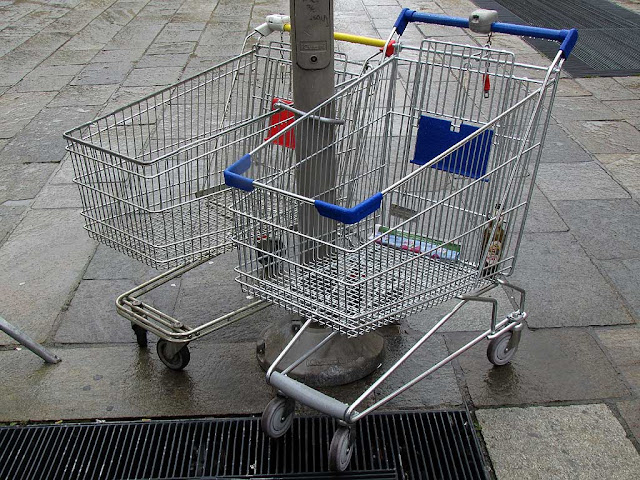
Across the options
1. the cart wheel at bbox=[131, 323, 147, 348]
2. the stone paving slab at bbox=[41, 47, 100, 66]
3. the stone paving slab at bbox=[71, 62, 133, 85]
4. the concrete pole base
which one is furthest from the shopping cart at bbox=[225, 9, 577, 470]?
the stone paving slab at bbox=[41, 47, 100, 66]

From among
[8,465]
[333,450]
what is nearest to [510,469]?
[333,450]

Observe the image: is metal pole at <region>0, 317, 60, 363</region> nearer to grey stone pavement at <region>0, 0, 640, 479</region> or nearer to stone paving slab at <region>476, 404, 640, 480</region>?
grey stone pavement at <region>0, 0, 640, 479</region>

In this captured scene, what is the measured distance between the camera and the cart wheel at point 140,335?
3.54 m

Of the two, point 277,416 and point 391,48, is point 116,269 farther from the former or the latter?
point 391,48

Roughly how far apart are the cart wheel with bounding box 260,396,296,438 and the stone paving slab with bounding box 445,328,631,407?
0.90 m

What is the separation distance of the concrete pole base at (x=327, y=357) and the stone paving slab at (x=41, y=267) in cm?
135

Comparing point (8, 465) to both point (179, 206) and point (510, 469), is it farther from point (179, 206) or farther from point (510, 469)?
point (510, 469)

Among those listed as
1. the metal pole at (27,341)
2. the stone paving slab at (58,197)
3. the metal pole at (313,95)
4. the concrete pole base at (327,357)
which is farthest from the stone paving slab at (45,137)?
the metal pole at (313,95)

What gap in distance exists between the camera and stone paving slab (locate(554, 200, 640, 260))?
4.39 meters

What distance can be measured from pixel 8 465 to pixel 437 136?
7.88ft

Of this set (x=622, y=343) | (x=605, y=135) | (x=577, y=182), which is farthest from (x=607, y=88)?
(x=622, y=343)

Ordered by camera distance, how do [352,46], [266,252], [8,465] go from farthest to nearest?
[352,46]
[8,465]
[266,252]

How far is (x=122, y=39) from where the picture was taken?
9320 millimetres

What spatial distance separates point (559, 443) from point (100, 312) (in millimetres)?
2515
